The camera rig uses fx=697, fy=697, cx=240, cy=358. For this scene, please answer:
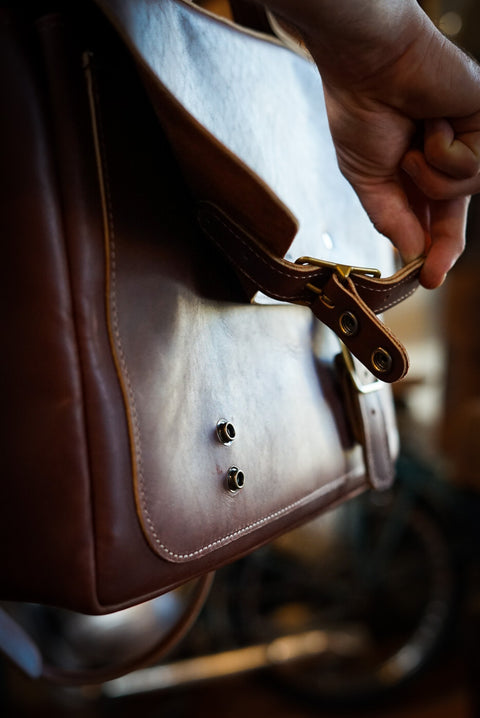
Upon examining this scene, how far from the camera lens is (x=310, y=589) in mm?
1641

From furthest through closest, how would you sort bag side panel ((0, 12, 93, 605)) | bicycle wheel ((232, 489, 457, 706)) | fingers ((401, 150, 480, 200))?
bicycle wheel ((232, 489, 457, 706)) < fingers ((401, 150, 480, 200)) < bag side panel ((0, 12, 93, 605))

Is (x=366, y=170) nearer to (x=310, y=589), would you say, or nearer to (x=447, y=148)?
(x=447, y=148)

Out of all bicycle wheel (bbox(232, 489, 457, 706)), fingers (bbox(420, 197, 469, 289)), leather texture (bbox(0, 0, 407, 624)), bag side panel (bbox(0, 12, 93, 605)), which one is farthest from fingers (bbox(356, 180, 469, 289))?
bicycle wheel (bbox(232, 489, 457, 706))

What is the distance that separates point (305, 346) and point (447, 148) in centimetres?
17

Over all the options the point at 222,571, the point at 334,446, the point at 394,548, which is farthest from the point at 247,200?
the point at 394,548

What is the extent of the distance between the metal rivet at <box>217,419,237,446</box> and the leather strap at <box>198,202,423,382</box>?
0.08 metres

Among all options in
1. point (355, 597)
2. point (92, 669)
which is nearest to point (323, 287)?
point (92, 669)

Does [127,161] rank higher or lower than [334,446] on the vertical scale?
higher

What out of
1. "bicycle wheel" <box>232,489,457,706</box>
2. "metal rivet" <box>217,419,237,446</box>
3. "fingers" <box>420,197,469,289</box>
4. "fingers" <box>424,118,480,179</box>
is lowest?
"bicycle wheel" <box>232,489,457,706</box>

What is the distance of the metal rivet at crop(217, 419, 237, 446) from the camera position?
406mm

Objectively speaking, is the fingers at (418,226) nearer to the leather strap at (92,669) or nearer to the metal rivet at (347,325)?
the metal rivet at (347,325)

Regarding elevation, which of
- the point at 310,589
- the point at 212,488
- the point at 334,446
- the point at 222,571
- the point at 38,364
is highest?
the point at 38,364

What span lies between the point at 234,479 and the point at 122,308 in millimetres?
121

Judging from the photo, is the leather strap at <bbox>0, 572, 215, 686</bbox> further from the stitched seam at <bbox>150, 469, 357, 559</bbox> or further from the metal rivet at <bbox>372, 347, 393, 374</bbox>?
the metal rivet at <bbox>372, 347, 393, 374</bbox>
